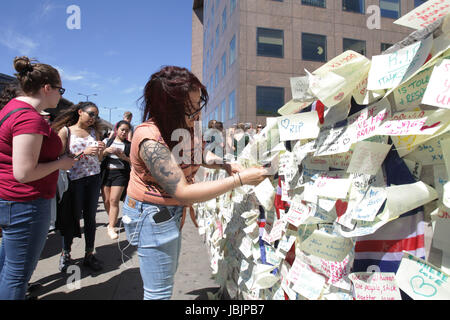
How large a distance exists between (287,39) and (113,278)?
53.9 feet

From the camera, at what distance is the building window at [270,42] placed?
15.7 meters

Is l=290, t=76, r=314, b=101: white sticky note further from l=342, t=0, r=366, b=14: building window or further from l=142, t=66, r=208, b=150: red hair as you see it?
l=342, t=0, r=366, b=14: building window

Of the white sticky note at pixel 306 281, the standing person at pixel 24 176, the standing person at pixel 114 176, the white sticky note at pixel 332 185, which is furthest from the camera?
the standing person at pixel 114 176

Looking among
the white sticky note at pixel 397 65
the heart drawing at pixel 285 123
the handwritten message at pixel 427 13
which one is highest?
the handwritten message at pixel 427 13

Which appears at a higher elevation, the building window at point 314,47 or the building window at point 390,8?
the building window at point 390,8

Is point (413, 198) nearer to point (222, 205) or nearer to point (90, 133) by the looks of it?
point (222, 205)

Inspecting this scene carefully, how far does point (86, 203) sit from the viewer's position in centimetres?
333

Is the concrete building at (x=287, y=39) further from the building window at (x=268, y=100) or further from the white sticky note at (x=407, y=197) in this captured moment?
the white sticky note at (x=407, y=197)

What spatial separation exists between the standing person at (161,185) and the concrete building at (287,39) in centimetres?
1431

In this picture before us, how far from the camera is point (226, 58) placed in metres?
18.5

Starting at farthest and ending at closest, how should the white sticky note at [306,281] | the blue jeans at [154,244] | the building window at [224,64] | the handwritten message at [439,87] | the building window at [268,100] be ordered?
the building window at [224,64] < the building window at [268,100] < the blue jeans at [154,244] < the white sticky note at [306,281] < the handwritten message at [439,87]

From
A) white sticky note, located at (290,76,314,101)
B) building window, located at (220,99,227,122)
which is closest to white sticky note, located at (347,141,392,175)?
white sticky note, located at (290,76,314,101)

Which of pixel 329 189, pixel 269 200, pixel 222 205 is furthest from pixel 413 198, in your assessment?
pixel 222 205

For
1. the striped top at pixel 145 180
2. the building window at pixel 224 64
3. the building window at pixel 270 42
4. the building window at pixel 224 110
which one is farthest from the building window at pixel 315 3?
the striped top at pixel 145 180
